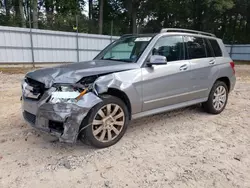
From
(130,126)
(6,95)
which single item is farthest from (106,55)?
(6,95)

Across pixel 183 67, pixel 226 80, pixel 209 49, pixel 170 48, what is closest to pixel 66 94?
pixel 170 48

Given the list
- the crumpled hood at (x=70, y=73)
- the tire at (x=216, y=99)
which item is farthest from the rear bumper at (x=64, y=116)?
the tire at (x=216, y=99)

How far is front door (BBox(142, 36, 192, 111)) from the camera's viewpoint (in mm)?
3389

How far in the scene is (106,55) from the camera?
4191mm

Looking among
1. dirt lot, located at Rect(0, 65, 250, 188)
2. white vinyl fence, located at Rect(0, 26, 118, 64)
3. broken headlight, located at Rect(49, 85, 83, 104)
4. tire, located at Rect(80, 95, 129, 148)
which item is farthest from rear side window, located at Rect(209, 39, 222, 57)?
white vinyl fence, located at Rect(0, 26, 118, 64)

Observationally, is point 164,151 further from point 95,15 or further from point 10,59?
point 95,15

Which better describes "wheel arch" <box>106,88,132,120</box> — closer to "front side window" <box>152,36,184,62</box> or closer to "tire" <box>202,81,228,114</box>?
"front side window" <box>152,36,184,62</box>

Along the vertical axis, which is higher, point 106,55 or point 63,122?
point 106,55

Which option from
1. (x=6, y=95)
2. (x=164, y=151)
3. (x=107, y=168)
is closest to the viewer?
(x=107, y=168)

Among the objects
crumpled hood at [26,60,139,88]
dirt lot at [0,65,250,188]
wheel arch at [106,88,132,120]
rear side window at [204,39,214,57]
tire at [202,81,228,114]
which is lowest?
dirt lot at [0,65,250,188]

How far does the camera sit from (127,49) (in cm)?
393

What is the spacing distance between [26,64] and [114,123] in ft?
38.9

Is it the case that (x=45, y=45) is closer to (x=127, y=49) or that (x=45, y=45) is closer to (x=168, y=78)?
(x=127, y=49)

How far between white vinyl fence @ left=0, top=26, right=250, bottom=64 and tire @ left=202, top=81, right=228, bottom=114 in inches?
458
